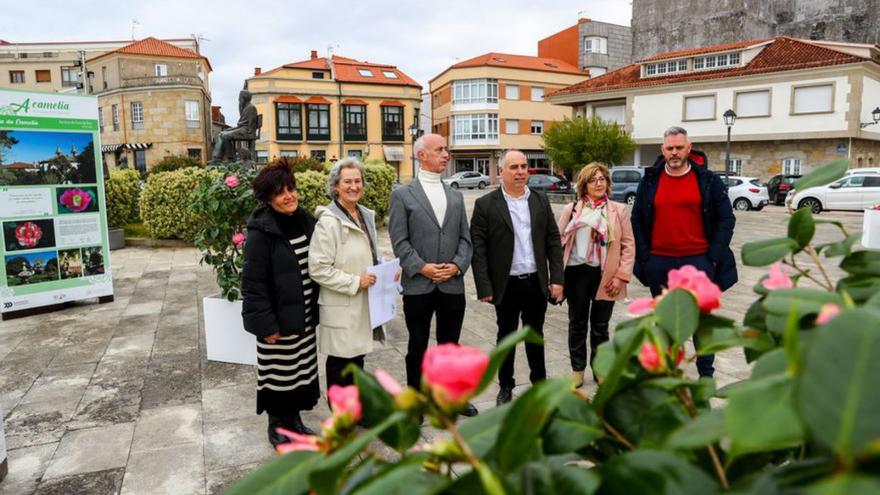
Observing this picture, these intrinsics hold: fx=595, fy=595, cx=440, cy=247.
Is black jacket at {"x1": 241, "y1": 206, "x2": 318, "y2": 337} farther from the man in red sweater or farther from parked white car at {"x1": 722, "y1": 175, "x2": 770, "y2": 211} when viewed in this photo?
parked white car at {"x1": 722, "y1": 175, "x2": 770, "y2": 211}

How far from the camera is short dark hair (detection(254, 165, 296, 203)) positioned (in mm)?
3510

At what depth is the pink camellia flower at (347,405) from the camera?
775 mm

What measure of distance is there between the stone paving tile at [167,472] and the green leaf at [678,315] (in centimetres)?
300

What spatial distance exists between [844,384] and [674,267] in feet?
12.6

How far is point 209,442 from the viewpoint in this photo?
12.2 ft

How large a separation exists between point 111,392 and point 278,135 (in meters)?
41.3

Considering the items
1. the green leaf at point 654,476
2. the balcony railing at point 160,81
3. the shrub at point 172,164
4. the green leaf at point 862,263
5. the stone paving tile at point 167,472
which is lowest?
the stone paving tile at point 167,472

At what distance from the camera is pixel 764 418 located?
1.74ft

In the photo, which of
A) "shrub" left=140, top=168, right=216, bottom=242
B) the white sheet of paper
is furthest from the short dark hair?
"shrub" left=140, top=168, right=216, bottom=242

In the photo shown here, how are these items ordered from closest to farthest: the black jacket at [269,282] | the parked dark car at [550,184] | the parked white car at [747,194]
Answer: the black jacket at [269,282]
the parked white car at [747,194]
the parked dark car at [550,184]

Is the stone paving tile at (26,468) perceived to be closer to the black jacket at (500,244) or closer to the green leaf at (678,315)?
the black jacket at (500,244)

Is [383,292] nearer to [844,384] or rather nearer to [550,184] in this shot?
[844,384]

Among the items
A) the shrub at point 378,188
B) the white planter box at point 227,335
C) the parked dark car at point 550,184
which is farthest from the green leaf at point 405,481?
the parked dark car at point 550,184

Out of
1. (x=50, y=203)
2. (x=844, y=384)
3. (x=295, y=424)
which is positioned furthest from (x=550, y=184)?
(x=844, y=384)
